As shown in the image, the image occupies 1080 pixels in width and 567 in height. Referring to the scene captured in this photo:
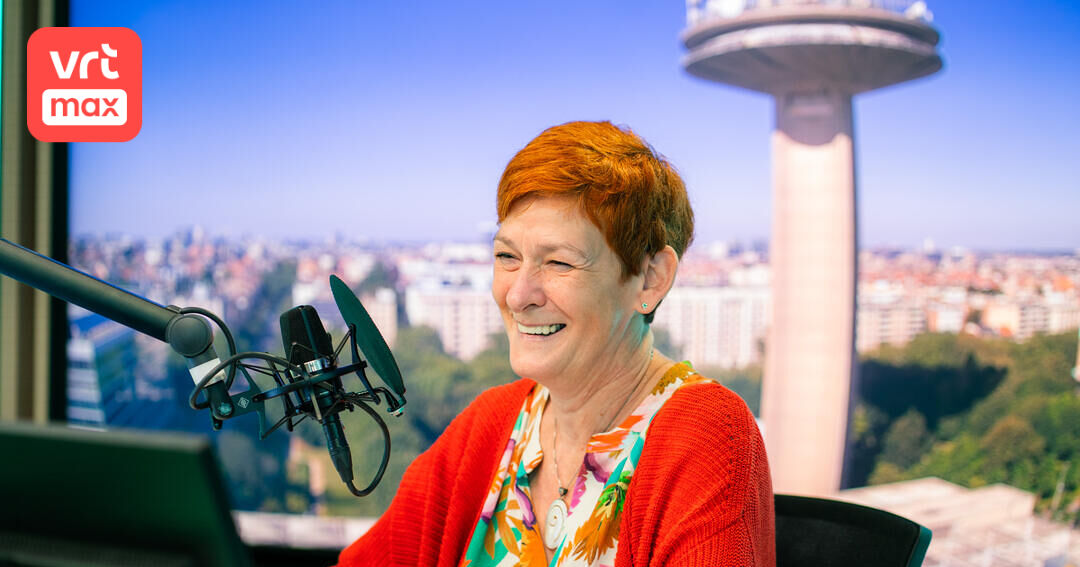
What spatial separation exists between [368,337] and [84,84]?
9.97 feet

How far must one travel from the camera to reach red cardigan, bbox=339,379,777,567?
988 mm

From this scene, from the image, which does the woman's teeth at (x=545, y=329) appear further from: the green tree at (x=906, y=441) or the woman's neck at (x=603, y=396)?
the green tree at (x=906, y=441)

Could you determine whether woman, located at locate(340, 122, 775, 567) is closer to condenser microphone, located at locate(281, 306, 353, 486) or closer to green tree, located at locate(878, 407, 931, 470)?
condenser microphone, located at locate(281, 306, 353, 486)

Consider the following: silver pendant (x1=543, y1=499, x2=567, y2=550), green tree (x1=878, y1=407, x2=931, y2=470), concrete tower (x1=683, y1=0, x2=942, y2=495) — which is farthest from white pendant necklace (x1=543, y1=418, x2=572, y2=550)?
green tree (x1=878, y1=407, x2=931, y2=470)

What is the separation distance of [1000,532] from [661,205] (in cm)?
273

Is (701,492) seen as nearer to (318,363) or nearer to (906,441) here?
(318,363)

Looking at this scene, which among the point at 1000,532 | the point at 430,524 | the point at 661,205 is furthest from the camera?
the point at 1000,532

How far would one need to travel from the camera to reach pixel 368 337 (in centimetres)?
87

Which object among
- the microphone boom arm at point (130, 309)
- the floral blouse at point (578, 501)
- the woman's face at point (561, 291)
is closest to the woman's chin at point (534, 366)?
the woman's face at point (561, 291)

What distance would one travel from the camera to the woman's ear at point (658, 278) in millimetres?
1184

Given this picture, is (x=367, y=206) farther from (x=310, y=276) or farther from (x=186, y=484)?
(x=186, y=484)

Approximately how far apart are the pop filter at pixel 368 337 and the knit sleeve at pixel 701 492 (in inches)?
15.5

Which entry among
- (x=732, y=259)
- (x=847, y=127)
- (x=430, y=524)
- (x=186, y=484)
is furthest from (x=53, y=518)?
(x=847, y=127)

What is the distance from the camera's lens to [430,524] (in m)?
1.27
